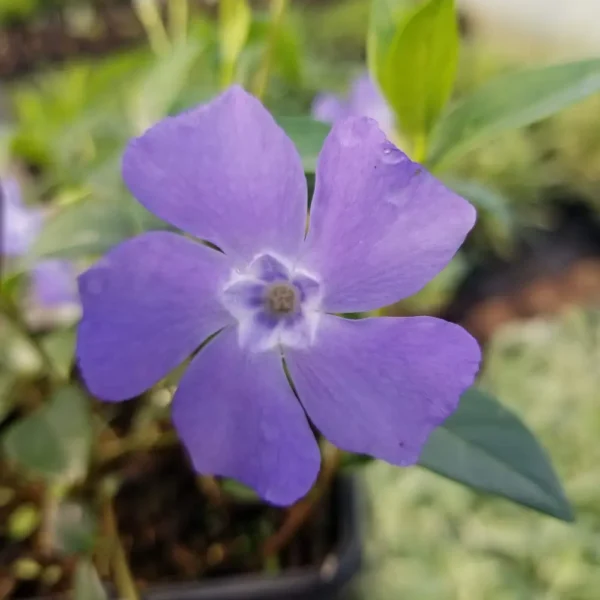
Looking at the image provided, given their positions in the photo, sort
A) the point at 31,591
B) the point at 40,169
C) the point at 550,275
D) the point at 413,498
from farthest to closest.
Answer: the point at 550,275, the point at 40,169, the point at 413,498, the point at 31,591

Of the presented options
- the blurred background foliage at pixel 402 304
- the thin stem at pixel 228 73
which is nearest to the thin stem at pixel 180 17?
the blurred background foliage at pixel 402 304

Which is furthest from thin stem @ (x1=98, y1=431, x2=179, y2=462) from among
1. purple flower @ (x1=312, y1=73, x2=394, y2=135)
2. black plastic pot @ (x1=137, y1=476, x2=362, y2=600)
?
purple flower @ (x1=312, y1=73, x2=394, y2=135)

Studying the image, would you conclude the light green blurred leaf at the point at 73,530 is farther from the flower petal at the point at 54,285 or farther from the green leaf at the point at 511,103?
the green leaf at the point at 511,103

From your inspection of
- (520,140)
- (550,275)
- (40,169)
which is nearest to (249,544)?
(40,169)

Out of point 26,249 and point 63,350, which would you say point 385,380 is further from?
point 26,249

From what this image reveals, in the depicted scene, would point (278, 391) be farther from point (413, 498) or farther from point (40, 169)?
point (40, 169)

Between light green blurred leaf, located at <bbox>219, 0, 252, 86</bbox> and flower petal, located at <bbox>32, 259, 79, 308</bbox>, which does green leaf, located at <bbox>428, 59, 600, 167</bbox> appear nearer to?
light green blurred leaf, located at <bbox>219, 0, 252, 86</bbox>
